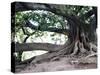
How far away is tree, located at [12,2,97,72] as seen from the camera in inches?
79.3

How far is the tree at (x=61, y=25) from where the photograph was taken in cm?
201

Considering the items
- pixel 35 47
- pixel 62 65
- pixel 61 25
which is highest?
pixel 61 25

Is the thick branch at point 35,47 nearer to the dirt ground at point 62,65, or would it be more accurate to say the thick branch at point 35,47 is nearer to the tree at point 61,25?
the tree at point 61,25

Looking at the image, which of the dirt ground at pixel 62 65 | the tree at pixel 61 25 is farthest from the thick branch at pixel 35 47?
the dirt ground at pixel 62 65

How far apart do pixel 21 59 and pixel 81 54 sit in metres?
0.61

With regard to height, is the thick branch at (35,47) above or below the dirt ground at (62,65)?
above

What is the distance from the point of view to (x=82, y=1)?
2.27 meters

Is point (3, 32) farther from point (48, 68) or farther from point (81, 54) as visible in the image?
point (81, 54)

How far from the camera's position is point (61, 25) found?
7.06 ft

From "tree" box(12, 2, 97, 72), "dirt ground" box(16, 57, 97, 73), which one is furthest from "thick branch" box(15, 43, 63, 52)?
"dirt ground" box(16, 57, 97, 73)

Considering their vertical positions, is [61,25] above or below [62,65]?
above

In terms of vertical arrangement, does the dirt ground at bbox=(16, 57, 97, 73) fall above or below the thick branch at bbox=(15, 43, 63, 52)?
below

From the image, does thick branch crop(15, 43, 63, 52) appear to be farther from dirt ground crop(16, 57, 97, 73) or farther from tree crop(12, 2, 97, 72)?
dirt ground crop(16, 57, 97, 73)

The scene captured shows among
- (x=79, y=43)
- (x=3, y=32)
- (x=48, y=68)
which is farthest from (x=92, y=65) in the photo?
(x=3, y=32)
